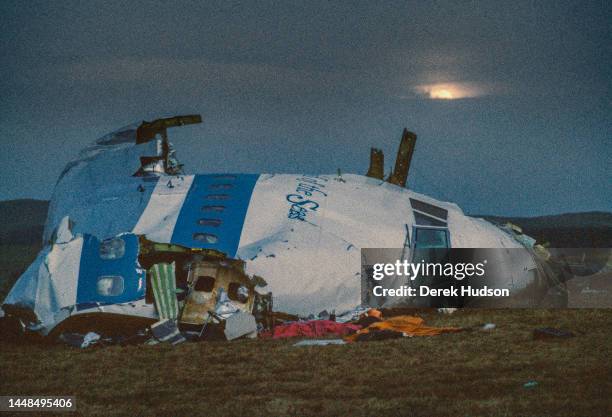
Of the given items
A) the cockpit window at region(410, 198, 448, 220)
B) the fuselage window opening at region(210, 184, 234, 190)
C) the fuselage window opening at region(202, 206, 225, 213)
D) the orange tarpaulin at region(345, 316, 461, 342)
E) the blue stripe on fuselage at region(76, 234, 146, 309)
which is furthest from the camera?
the cockpit window at region(410, 198, 448, 220)

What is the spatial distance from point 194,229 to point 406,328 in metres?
3.98

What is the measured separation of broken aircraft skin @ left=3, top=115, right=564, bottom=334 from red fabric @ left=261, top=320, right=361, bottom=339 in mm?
513

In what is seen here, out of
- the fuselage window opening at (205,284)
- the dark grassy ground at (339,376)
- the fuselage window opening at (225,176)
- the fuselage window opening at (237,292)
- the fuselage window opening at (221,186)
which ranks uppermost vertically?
the fuselage window opening at (225,176)

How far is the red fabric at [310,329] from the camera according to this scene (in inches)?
467

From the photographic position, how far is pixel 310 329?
1198 centimetres

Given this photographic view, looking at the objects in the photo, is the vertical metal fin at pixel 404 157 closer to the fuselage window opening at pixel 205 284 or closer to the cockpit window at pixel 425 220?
the cockpit window at pixel 425 220

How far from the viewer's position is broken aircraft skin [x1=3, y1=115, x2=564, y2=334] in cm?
1182

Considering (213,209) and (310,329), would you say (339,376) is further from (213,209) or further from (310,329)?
(213,209)

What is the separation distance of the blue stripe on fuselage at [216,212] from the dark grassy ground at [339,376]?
2.06m

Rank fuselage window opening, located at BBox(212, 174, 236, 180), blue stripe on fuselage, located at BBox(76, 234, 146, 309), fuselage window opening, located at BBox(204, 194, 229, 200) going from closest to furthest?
blue stripe on fuselage, located at BBox(76, 234, 146, 309) → fuselage window opening, located at BBox(204, 194, 229, 200) → fuselage window opening, located at BBox(212, 174, 236, 180)

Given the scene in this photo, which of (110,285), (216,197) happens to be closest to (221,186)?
(216,197)
